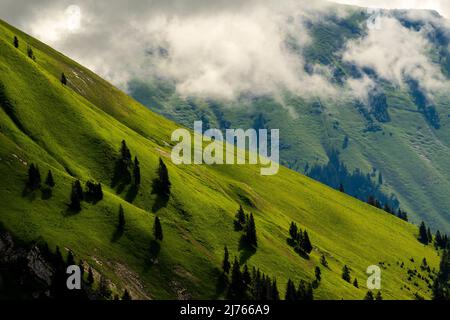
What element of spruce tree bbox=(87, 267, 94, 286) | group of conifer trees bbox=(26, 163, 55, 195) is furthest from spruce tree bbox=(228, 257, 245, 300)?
group of conifer trees bbox=(26, 163, 55, 195)

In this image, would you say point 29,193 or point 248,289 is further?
point 248,289

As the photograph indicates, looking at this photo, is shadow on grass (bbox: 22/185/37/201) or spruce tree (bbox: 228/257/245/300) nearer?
shadow on grass (bbox: 22/185/37/201)

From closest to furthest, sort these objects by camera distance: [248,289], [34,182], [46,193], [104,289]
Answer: [104,289], [34,182], [46,193], [248,289]

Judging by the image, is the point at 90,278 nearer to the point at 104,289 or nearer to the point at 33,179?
the point at 104,289

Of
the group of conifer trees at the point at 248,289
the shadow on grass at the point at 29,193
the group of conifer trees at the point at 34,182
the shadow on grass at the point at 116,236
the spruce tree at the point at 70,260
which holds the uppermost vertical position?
the group of conifer trees at the point at 34,182

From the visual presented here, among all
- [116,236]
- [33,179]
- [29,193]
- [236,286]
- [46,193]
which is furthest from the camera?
[116,236]

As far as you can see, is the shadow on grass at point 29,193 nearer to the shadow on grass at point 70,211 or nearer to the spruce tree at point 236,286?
the shadow on grass at point 70,211

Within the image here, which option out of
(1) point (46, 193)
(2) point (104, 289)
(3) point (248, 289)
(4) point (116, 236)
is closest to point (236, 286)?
(3) point (248, 289)

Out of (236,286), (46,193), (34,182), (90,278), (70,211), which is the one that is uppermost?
(34,182)

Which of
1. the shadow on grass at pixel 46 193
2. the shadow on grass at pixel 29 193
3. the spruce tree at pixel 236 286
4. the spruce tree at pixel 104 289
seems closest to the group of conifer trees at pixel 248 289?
the spruce tree at pixel 236 286

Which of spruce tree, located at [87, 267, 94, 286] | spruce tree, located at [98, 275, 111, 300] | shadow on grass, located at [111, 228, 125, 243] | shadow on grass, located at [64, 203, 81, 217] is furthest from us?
shadow on grass, located at [111, 228, 125, 243]

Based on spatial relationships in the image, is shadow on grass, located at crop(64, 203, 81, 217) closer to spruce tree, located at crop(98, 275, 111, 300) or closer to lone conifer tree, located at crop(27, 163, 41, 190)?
lone conifer tree, located at crop(27, 163, 41, 190)
